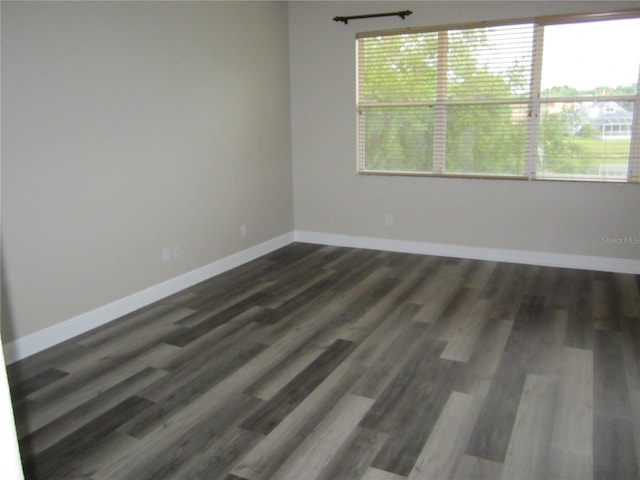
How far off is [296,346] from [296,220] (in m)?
2.92

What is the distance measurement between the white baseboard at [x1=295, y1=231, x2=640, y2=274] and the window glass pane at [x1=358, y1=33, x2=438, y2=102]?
1.49m

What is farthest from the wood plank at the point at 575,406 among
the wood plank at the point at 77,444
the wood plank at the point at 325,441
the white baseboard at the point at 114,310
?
the white baseboard at the point at 114,310

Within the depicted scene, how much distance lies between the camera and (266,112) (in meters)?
5.45

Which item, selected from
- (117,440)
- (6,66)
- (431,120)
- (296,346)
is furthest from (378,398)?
(431,120)

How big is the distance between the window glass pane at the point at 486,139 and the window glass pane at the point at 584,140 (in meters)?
0.20

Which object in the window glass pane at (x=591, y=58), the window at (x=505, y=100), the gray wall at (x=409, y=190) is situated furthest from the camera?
the gray wall at (x=409, y=190)

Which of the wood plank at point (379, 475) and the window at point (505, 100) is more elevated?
the window at point (505, 100)

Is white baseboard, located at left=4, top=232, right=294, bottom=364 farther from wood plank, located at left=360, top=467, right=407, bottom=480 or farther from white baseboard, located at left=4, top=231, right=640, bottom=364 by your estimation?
wood plank, located at left=360, top=467, right=407, bottom=480

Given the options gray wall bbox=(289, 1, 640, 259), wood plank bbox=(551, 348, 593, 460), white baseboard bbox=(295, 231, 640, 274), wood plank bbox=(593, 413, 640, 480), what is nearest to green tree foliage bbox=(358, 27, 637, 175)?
gray wall bbox=(289, 1, 640, 259)

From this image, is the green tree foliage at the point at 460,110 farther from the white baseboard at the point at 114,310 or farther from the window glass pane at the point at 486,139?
the white baseboard at the point at 114,310

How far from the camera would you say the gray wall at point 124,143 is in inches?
125

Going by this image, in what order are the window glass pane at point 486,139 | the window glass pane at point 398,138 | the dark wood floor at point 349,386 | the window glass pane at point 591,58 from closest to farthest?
the dark wood floor at point 349,386
the window glass pane at point 591,58
the window glass pane at point 486,139
the window glass pane at point 398,138

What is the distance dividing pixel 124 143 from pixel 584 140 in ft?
12.6

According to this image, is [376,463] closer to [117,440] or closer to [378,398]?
[378,398]
